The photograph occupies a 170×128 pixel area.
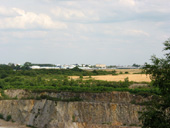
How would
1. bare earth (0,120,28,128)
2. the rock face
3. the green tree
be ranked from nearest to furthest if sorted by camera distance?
the green tree → the rock face → bare earth (0,120,28,128)

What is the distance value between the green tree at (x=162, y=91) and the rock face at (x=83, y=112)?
20120 mm

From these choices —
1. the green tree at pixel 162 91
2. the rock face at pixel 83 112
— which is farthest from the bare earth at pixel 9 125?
the green tree at pixel 162 91

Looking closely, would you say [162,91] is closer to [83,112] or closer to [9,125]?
[83,112]

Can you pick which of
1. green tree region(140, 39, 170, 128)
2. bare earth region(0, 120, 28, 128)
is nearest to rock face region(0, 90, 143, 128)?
bare earth region(0, 120, 28, 128)

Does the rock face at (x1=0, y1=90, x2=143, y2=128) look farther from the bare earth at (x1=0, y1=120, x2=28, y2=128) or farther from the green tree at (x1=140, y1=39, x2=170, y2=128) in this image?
the green tree at (x1=140, y1=39, x2=170, y2=128)

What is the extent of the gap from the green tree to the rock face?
20120 mm

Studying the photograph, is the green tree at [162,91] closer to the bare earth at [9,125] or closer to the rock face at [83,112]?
the rock face at [83,112]

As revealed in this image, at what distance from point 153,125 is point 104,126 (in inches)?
900

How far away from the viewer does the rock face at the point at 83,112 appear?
42156mm

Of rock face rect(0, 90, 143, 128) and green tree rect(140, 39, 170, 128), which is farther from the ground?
green tree rect(140, 39, 170, 128)

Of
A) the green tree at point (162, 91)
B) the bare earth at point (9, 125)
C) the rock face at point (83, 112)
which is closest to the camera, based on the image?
the green tree at point (162, 91)

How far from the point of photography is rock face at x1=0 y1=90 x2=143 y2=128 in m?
42.2

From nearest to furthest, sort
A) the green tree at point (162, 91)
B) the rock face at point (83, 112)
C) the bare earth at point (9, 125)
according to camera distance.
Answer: the green tree at point (162, 91) → the rock face at point (83, 112) → the bare earth at point (9, 125)

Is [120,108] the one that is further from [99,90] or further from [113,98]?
[99,90]
